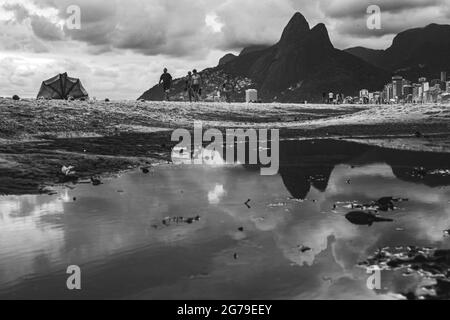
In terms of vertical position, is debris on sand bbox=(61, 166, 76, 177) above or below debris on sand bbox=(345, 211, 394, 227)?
above

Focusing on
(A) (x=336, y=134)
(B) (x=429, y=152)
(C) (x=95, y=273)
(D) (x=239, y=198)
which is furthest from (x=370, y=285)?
(A) (x=336, y=134)

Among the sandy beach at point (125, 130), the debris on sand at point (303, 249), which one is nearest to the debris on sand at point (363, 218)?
the debris on sand at point (303, 249)

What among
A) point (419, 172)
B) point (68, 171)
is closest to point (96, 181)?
point (68, 171)

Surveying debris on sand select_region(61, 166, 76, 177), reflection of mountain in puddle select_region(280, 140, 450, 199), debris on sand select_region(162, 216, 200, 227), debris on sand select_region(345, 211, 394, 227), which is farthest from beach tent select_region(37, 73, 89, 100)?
debris on sand select_region(345, 211, 394, 227)

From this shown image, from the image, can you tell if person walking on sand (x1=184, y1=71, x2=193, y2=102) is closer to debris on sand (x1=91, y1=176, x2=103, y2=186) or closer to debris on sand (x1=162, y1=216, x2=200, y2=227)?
debris on sand (x1=91, y1=176, x2=103, y2=186)

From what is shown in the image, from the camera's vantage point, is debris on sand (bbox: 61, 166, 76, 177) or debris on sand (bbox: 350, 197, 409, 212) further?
debris on sand (bbox: 61, 166, 76, 177)

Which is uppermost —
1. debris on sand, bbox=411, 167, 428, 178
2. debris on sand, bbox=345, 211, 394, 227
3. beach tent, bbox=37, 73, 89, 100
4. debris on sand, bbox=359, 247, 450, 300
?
beach tent, bbox=37, 73, 89, 100
